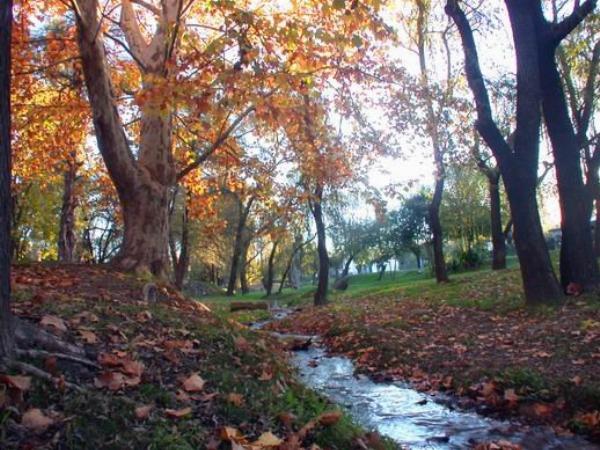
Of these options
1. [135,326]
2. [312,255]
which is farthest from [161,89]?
[312,255]

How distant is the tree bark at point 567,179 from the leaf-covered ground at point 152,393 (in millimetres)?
7793

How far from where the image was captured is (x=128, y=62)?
50.6 feet

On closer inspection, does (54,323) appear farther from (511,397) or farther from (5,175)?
(511,397)

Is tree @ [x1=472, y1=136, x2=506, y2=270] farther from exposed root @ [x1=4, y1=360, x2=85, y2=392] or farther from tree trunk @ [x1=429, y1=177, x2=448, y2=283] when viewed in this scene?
exposed root @ [x1=4, y1=360, x2=85, y2=392]

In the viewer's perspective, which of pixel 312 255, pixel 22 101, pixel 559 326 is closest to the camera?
pixel 559 326

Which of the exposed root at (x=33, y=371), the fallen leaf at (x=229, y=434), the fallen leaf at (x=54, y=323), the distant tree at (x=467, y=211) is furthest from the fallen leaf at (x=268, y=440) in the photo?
the distant tree at (x=467, y=211)

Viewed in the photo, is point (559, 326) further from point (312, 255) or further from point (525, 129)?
point (312, 255)

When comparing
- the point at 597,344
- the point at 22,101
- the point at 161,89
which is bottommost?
the point at 597,344

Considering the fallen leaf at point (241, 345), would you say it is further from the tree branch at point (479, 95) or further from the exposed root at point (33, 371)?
the tree branch at point (479, 95)

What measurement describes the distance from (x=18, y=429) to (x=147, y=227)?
7.89 meters

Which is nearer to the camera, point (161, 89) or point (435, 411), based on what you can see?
point (435, 411)

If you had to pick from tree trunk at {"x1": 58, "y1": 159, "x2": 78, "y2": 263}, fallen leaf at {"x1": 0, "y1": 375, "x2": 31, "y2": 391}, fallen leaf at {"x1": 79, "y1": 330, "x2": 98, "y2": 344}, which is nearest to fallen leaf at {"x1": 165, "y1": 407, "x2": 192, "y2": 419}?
fallen leaf at {"x1": 0, "y1": 375, "x2": 31, "y2": 391}

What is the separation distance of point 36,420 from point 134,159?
8.25m

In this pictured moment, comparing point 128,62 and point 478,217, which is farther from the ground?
→ point 128,62
